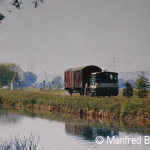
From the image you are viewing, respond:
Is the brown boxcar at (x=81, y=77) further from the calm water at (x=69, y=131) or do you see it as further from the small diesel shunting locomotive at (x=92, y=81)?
the calm water at (x=69, y=131)

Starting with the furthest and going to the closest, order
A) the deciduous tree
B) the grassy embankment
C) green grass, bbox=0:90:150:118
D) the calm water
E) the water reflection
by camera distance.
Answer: the deciduous tree
green grass, bbox=0:90:150:118
the grassy embankment
the water reflection
the calm water

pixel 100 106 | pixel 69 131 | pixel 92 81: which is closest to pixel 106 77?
pixel 92 81

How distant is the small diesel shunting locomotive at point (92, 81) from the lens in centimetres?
4147

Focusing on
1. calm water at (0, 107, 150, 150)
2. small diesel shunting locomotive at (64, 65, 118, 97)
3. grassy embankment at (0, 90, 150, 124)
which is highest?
small diesel shunting locomotive at (64, 65, 118, 97)

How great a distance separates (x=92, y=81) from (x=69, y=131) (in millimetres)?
17163

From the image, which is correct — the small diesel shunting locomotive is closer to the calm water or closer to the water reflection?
the calm water

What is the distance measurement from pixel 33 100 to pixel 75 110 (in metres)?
13.0

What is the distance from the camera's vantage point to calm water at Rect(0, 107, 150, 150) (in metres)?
20.3

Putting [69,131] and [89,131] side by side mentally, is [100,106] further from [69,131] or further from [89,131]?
[89,131]

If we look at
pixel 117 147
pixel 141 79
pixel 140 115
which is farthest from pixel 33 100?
pixel 117 147

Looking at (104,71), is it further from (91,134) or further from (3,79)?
(3,79)

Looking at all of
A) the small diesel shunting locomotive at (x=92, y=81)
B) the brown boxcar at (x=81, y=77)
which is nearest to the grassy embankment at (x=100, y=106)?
the small diesel shunting locomotive at (x=92, y=81)

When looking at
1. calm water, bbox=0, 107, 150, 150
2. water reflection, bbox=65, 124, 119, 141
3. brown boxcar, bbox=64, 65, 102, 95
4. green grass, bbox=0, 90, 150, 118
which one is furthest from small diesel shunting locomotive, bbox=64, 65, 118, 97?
water reflection, bbox=65, 124, 119, 141

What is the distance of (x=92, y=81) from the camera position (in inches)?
1693
